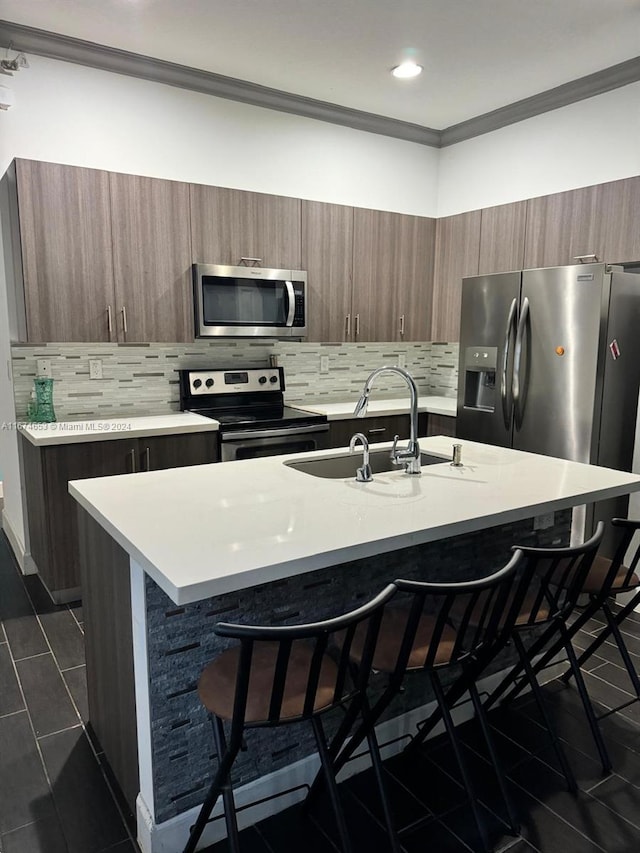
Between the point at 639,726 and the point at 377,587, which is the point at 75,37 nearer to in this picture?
the point at 377,587

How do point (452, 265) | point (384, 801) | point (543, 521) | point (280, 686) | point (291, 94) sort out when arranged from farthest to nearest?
point (452, 265), point (291, 94), point (543, 521), point (384, 801), point (280, 686)

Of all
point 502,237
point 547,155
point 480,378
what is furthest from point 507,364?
point 547,155

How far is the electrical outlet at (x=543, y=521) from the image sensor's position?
2418 millimetres

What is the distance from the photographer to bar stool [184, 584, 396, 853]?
121 cm

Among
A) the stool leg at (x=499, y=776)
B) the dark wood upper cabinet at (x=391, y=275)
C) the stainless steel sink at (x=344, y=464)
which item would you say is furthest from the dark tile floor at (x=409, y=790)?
the dark wood upper cabinet at (x=391, y=275)

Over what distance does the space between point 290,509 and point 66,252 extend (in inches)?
84.8

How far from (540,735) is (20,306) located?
3119 millimetres

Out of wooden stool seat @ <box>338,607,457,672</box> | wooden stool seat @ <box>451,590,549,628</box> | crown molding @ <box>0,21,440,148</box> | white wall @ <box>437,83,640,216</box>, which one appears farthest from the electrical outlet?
crown molding @ <box>0,21,440,148</box>

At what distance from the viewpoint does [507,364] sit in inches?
139

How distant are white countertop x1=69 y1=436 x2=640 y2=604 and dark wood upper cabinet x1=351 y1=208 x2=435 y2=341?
80.4 inches

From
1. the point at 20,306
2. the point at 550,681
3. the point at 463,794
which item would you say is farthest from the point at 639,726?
the point at 20,306

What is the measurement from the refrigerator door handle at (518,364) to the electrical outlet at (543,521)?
1.15m

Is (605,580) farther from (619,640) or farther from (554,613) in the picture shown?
(619,640)

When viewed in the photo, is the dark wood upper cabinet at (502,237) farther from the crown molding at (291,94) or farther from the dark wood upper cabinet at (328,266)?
the dark wood upper cabinet at (328,266)
